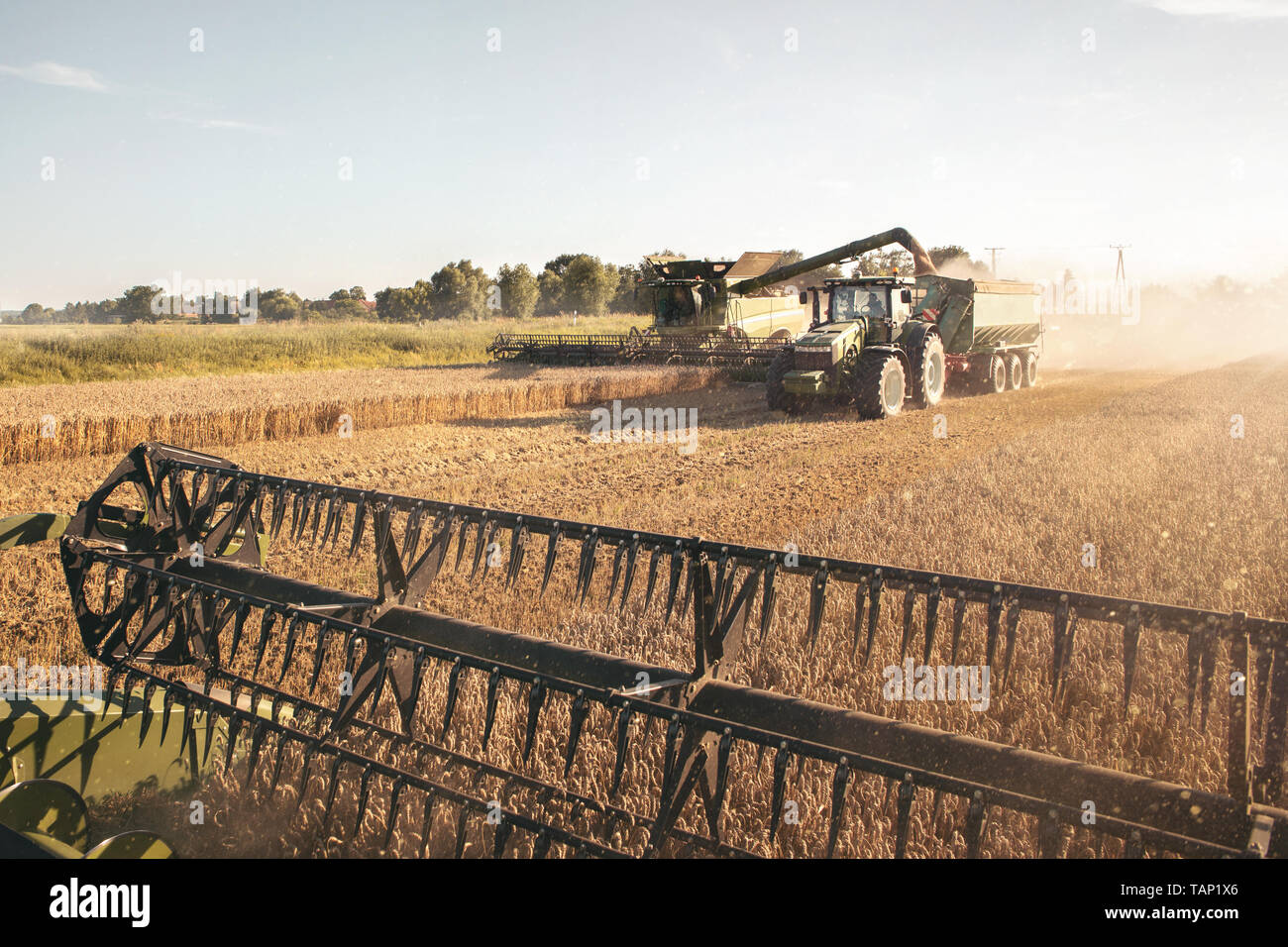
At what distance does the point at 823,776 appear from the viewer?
11.1ft

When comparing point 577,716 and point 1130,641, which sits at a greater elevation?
point 1130,641

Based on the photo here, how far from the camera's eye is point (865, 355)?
14.4m

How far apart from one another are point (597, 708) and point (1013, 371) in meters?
17.9

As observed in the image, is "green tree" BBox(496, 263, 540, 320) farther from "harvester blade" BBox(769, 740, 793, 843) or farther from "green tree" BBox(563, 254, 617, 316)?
"harvester blade" BBox(769, 740, 793, 843)

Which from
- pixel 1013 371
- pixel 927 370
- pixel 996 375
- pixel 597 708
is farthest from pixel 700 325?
pixel 597 708

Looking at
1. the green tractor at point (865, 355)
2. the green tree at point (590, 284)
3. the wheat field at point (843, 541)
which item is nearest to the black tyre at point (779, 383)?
the green tractor at point (865, 355)

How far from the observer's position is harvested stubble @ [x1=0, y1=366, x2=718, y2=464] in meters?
11.8

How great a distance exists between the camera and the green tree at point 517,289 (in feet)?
226

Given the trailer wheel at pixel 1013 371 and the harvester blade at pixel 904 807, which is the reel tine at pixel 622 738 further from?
the trailer wheel at pixel 1013 371

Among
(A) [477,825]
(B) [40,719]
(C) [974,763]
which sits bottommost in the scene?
(A) [477,825]

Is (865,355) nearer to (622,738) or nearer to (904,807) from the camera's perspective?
(622,738)
